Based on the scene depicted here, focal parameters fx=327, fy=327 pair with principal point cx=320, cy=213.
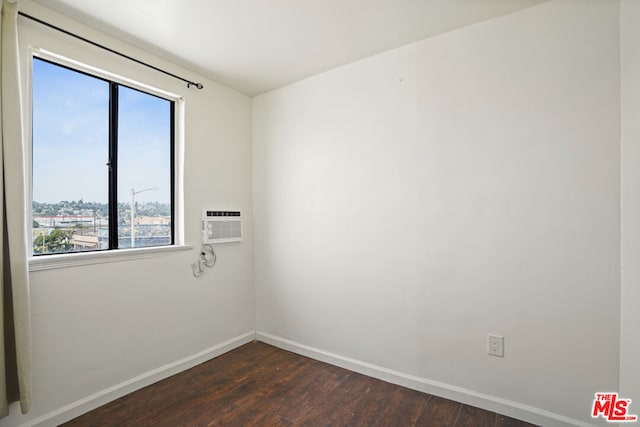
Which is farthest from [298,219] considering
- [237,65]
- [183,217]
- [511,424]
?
[511,424]

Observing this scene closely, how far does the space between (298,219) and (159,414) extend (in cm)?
176

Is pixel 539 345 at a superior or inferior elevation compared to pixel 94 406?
superior

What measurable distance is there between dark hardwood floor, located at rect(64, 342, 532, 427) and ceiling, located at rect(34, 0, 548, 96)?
2.51 m

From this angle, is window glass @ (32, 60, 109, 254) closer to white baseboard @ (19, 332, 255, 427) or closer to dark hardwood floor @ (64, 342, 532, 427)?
white baseboard @ (19, 332, 255, 427)

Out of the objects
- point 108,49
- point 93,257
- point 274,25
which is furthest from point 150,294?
point 274,25

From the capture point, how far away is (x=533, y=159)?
196cm

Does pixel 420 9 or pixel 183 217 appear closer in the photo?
pixel 420 9

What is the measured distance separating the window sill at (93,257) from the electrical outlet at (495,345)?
238 centimetres

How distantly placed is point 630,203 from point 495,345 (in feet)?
3.57

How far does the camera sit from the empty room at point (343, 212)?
5.84 ft

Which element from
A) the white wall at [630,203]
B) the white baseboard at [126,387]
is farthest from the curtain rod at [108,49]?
the white wall at [630,203]

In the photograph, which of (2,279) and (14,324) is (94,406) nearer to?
(14,324)

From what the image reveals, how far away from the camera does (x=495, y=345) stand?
2.08 meters

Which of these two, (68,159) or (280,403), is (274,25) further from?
(280,403)
